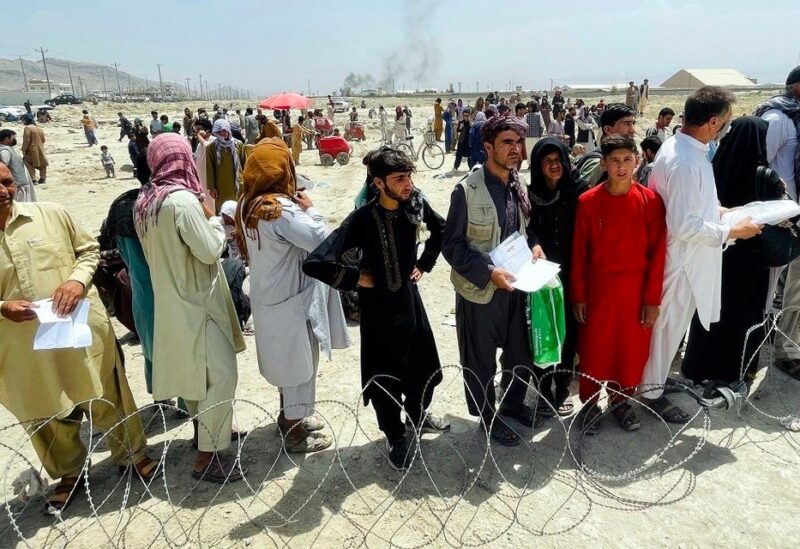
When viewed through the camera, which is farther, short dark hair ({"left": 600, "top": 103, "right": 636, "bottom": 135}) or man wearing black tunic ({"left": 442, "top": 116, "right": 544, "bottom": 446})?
short dark hair ({"left": 600, "top": 103, "right": 636, "bottom": 135})

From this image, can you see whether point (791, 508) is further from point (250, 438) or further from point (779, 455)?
point (250, 438)

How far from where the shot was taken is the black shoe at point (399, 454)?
3.32 meters

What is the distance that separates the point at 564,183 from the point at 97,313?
2.92 metres

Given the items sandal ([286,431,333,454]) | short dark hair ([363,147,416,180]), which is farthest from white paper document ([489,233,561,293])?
sandal ([286,431,333,454])

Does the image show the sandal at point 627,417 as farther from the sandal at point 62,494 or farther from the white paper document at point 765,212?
the sandal at point 62,494

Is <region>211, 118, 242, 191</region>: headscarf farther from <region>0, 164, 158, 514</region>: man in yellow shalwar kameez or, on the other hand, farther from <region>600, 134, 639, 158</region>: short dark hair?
<region>600, 134, 639, 158</region>: short dark hair

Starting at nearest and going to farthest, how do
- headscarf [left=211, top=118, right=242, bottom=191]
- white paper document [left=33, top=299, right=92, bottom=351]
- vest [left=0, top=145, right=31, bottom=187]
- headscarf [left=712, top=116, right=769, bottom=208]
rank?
white paper document [left=33, top=299, right=92, bottom=351] → headscarf [left=712, top=116, right=769, bottom=208] → headscarf [left=211, top=118, right=242, bottom=191] → vest [left=0, top=145, right=31, bottom=187]

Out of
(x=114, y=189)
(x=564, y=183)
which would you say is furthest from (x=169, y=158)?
(x=114, y=189)

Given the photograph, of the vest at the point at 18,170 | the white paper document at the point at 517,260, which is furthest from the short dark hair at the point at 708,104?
the vest at the point at 18,170

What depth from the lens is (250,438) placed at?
3.77m

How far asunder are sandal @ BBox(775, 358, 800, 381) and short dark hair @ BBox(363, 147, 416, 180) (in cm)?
357

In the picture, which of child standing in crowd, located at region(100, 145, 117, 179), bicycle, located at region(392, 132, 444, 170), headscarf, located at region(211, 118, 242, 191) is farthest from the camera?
Answer: bicycle, located at region(392, 132, 444, 170)

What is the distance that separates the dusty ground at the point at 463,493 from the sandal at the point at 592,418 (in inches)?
3.1

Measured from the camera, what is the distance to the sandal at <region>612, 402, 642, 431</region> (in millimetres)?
3648
